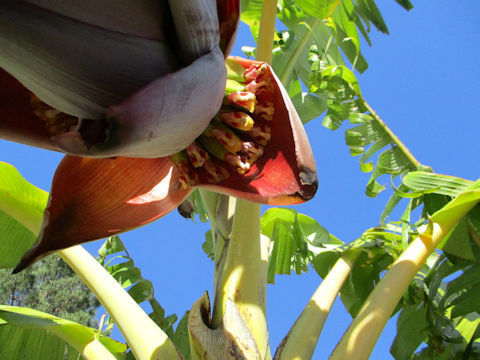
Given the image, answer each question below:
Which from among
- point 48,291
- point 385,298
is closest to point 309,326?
point 385,298

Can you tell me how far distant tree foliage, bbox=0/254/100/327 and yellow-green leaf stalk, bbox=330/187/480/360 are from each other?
535cm

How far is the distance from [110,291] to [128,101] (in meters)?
0.70

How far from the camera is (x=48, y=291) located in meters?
6.02

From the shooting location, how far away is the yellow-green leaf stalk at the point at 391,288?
0.95 metres

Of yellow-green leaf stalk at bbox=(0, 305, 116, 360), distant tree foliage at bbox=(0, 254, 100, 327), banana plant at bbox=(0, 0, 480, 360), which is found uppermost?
banana plant at bbox=(0, 0, 480, 360)

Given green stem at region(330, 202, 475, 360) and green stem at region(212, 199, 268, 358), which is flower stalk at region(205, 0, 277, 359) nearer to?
green stem at region(212, 199, 268, 358)

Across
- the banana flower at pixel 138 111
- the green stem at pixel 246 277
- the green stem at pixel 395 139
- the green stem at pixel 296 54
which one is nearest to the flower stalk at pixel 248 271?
the green stem at pixel 246 277

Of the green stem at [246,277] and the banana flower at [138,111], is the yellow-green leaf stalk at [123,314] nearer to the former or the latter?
the green stem at [246,277]

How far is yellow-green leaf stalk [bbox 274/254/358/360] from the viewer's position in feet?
3.13

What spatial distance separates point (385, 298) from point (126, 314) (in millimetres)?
545

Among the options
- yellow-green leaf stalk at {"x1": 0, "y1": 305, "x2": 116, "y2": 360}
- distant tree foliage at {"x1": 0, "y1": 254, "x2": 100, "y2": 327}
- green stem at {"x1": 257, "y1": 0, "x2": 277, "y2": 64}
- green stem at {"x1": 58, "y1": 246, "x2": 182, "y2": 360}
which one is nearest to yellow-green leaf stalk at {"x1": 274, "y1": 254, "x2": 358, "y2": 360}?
green stem at {"x1": 58, "y1": 246, "x2": 182, "y2": 360}

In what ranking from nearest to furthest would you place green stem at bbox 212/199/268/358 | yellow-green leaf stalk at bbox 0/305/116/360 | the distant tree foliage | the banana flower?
the banana flower
green stem at bbox 212/199/268/358
yellow-green leaf stalk at bbox 0/305/116/360
the distant tree foliage

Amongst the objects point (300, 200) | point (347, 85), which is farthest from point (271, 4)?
point (347, 85)

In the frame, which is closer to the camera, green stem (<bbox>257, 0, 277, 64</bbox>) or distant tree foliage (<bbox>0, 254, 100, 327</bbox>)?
green stem (<bbox>257, 0, 277, 64</bbox>)
